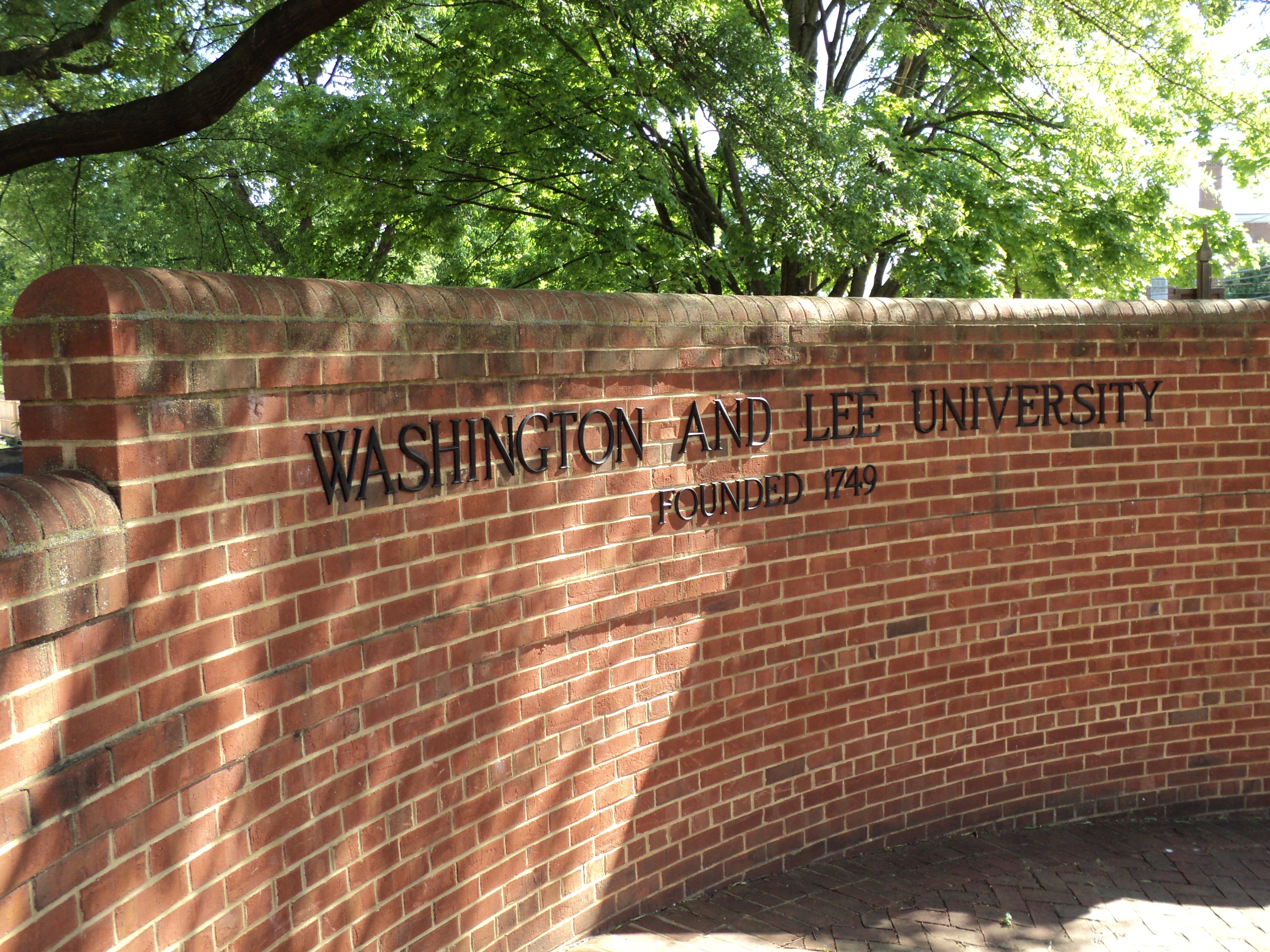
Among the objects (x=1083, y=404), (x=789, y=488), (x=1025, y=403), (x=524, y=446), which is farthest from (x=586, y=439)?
(x=1083, y=404)

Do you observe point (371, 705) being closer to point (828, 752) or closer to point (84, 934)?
point (84, 934)

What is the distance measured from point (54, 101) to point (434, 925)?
706 cm

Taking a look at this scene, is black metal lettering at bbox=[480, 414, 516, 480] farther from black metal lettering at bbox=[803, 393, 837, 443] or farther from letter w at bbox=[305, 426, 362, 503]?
black metal lettering at bbox=[803, 393, 837, 443]

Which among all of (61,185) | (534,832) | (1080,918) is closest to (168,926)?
(534,832)

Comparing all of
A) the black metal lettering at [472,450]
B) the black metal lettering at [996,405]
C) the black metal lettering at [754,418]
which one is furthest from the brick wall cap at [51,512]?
the black metal lettering at [996,405]

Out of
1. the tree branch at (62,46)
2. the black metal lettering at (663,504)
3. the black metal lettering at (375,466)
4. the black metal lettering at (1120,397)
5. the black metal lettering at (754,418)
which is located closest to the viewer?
the black metal lettering at (375,466)

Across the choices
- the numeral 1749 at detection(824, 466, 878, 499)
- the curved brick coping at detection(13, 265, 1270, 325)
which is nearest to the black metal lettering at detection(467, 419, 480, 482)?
the curved brick coping at detection(13, 265, 1270, 325)

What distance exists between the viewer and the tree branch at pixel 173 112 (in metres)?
5.68

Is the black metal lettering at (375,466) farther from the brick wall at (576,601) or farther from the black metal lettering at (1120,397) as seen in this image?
the black metal lettering at (1120,397)

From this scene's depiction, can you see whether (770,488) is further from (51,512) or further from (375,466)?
(51,512)

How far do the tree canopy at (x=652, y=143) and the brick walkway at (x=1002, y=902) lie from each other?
4.38 metres

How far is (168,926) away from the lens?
237 centimetres

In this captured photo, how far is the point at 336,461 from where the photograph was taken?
9.34ft

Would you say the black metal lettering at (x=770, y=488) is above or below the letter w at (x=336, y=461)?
below
